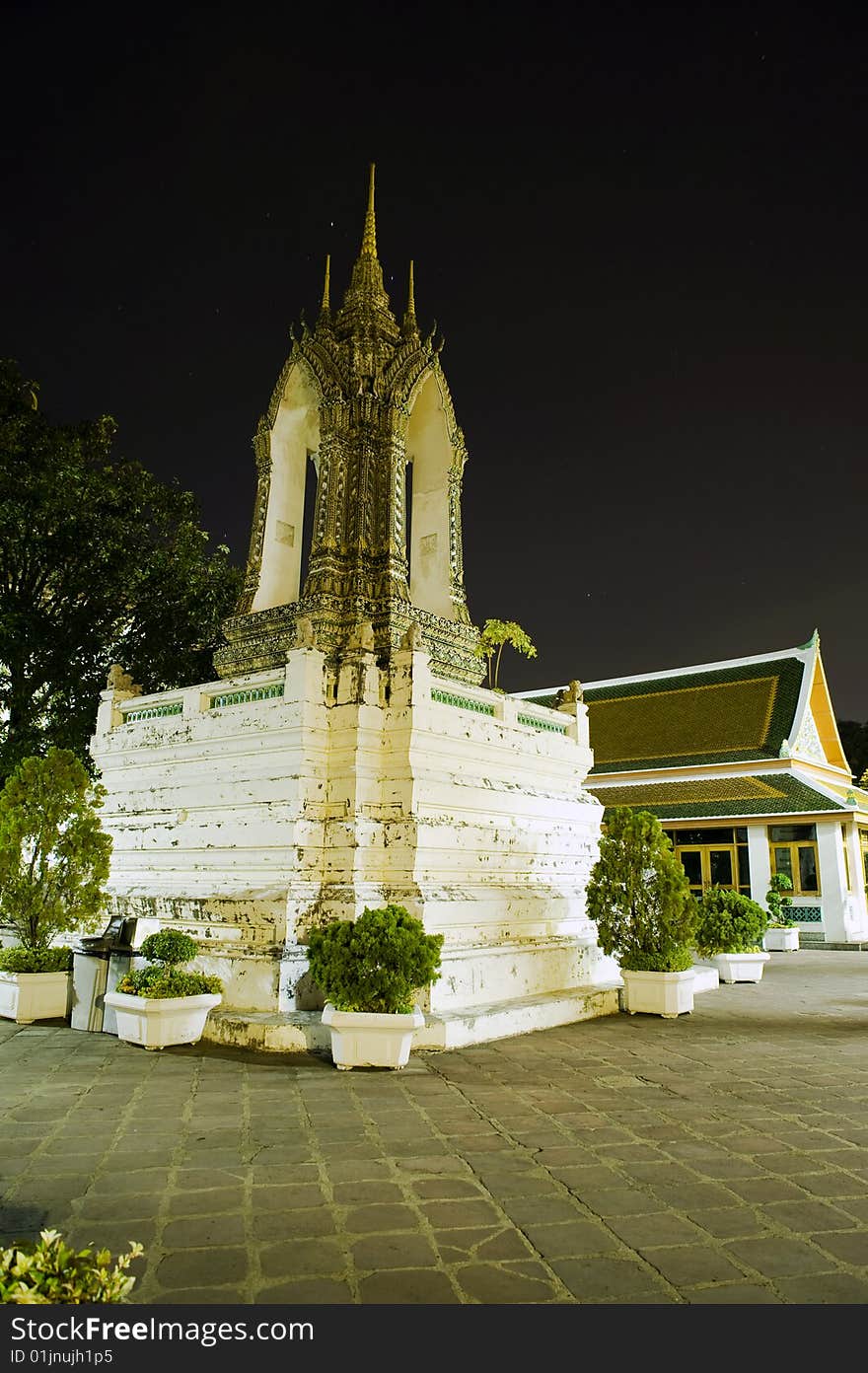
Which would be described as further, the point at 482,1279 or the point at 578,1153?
the point at 578,1153

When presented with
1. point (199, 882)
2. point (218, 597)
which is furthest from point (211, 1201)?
point (218, 597)

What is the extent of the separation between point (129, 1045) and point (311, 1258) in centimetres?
528

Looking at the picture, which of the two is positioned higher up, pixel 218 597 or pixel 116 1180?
pixel 218 597

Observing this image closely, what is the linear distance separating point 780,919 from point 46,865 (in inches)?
770

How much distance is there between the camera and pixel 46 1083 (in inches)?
255

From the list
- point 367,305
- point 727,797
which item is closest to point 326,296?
point 367,305

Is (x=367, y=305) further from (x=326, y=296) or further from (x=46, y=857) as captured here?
(x=46, y=857)

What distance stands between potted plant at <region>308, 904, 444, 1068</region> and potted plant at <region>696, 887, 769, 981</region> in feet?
25.2

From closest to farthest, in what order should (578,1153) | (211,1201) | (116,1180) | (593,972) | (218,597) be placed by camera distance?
(211,1201) → (116,1180) → (578,1153) → (593,972) → (218,597)

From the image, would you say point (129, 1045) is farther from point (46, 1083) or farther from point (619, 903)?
point (619, 903)

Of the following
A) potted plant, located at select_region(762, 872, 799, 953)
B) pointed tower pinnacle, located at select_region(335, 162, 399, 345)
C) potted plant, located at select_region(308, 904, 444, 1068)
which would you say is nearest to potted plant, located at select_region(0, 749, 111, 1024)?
potted plant, located at select_region(308, 904, 444, 1068)

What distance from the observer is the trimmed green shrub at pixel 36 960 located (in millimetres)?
9398

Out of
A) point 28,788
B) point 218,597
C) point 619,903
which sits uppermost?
point 218,597

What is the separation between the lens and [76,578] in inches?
567
